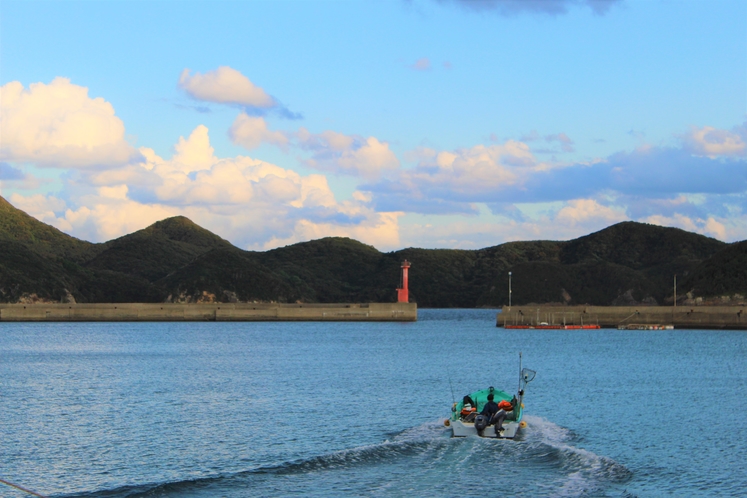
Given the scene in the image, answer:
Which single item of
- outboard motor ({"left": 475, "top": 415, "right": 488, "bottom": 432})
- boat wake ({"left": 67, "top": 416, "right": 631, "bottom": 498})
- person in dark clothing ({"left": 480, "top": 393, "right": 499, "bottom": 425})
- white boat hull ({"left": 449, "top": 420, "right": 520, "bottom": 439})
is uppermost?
person in dark clothing ({"left": 480, "top": 393, "right": 499, "bottom": 425})

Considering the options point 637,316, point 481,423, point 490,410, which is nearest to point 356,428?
point 490,410

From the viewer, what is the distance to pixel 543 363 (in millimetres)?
69375

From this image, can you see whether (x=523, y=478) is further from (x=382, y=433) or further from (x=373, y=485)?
(x=382, y=433)

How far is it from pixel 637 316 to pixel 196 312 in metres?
78.4

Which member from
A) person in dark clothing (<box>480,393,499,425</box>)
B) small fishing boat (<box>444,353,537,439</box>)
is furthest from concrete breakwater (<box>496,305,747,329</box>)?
person in dark clothing (<box>480,393,499,425</box>)

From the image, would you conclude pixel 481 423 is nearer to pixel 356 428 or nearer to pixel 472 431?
pixel 472 431

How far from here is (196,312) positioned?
156500mm

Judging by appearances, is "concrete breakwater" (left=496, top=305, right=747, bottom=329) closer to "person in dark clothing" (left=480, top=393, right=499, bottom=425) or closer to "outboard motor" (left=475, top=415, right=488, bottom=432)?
"person in dark clothing" (left=480, top=393, right=499, bottom=425)

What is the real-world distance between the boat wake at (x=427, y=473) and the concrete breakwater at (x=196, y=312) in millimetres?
114132

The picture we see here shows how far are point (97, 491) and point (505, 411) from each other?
1497cm

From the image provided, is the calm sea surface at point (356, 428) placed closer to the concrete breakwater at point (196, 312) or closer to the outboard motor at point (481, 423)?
the outboard motor at point (481, 423)

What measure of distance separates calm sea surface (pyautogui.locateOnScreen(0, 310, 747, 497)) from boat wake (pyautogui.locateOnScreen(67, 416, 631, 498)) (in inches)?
3.1

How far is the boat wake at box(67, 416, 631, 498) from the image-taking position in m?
24.7

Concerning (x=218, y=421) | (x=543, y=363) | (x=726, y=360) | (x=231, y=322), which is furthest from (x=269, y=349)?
(x=231, y=322)
